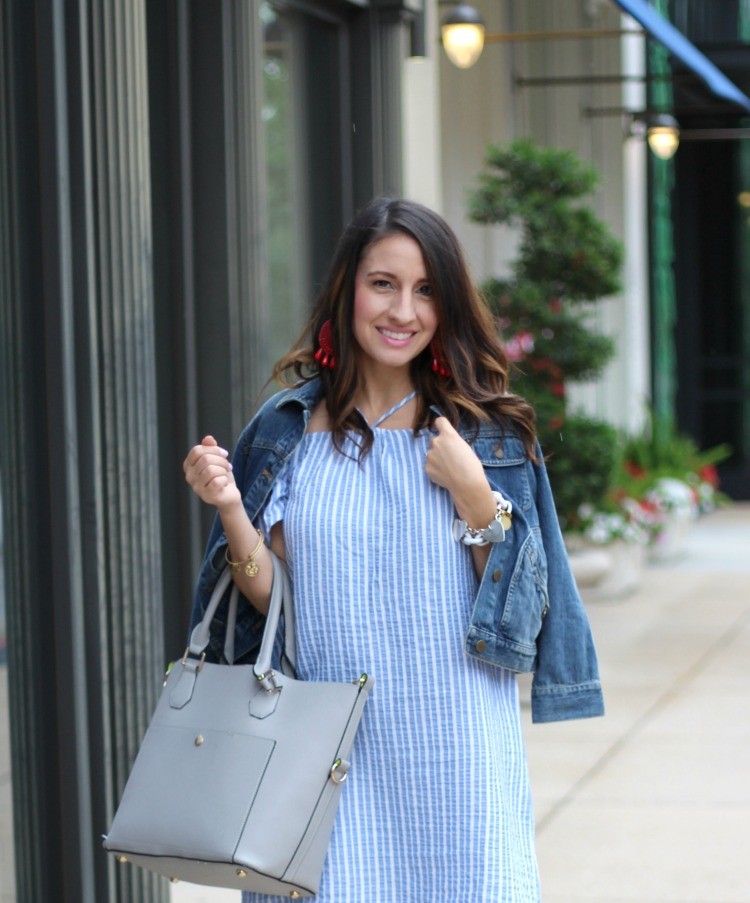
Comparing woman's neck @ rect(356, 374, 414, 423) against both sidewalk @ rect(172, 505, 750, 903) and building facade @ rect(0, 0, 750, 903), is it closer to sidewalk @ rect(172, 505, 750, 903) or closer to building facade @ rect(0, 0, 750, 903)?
building facade @ rect(0, 0, 750, 903)

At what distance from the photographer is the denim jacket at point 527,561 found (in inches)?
106

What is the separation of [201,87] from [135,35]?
3.57 feet

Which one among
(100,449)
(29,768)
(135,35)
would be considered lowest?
(29,768)

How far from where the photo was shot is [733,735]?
6.79m

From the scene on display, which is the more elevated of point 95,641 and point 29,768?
point 95,641

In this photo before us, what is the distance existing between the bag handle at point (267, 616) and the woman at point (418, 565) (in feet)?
0.08

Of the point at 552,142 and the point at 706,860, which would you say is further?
the point at 552,142

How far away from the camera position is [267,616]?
2.65 m

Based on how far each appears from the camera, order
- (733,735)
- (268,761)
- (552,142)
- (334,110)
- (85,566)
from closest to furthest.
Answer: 1. (268,761)
2. (85,566)
3. (334,110)
4. (733,735)
5. (552,142)

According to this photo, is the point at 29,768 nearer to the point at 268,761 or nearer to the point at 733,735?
the point at 268,761

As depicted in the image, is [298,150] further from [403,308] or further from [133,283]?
[403,308]

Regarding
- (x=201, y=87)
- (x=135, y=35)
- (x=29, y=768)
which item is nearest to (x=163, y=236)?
(x=201, y=87)

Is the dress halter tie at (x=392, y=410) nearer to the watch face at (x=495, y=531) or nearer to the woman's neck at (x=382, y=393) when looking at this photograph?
the woman's neck at (x=382, y=393)

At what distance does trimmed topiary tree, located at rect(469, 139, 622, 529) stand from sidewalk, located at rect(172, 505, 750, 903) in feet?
3.93
